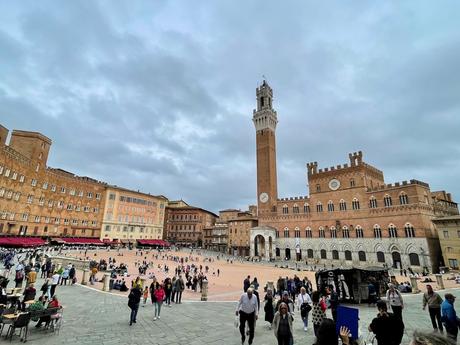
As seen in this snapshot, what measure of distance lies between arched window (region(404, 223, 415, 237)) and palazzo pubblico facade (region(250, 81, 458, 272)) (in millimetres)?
124

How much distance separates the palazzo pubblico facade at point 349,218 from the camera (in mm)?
36500

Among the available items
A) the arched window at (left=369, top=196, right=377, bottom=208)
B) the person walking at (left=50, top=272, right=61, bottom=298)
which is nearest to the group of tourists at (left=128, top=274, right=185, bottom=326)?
the person walking at (left=50, top=272, right=61, bottom=298)

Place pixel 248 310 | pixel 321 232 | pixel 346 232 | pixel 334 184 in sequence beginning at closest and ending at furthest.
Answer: pixel 248 310
pixel 346 232
pixel 334 184
pixel 321 232

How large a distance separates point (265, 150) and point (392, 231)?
1219 inches

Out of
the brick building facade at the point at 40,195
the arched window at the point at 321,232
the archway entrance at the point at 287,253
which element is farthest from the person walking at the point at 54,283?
the archway entrance at the point at 287,253

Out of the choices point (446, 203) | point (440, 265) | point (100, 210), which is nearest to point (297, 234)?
point (440, 265)

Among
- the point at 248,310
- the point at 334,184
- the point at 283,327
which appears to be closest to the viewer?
the point at 283,327

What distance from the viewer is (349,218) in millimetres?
44188

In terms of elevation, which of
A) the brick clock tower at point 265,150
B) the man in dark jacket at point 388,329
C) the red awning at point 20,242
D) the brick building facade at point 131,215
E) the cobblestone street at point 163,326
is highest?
the brick clock tower at point 265,150

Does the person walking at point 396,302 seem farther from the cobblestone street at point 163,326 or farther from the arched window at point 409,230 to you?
the arched window at point 409,230

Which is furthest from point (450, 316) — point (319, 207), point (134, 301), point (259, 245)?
point (259, 245)

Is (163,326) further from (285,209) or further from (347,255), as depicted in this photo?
(285,209)

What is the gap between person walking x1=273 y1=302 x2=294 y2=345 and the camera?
5.53 metres

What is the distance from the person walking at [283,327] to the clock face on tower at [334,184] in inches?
1779
